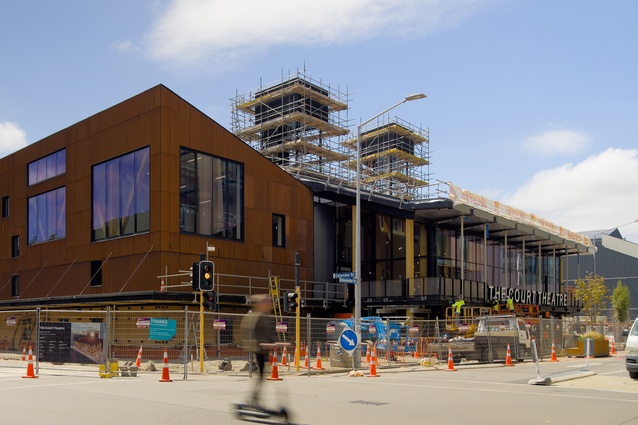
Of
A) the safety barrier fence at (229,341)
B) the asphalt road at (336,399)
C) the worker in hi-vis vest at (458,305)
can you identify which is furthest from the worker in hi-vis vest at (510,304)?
the asphalt road at (336,399)

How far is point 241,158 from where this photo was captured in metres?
36.1

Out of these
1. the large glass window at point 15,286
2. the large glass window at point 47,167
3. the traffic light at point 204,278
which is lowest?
the large glass window at point 15,286

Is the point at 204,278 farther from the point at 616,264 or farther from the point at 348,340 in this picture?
the point at 616,264

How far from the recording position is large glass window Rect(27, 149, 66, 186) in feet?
129

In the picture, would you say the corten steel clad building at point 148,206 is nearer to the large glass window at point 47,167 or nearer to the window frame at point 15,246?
the large glass window at point 47,167

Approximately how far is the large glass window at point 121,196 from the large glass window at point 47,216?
3.87m

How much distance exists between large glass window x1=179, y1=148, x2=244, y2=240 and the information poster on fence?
10364 millimetres

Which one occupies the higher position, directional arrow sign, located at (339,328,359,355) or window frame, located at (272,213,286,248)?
window frame, located at (272,213,286,248)

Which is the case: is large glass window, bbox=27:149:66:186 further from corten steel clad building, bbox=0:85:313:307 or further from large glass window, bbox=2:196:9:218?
large glass window, bbox=2:196:9:218

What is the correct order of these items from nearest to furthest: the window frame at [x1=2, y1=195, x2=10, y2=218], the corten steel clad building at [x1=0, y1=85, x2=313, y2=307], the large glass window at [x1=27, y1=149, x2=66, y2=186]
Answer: the corten steel clad building at [x1=0, y1=85, x2=313, y2=307], the large glass window at [x1=27, y1=149, x2=66, y2=186], the window frame at [x1=2, y1=195, x2=10, y2=218]

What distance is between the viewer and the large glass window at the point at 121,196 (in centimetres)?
3291

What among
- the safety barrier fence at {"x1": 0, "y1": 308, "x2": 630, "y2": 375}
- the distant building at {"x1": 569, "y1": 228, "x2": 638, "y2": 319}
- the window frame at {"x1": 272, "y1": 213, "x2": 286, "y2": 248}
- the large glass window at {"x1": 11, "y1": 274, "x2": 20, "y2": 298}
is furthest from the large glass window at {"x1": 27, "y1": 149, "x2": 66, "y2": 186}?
the distant building at {"x1": 569, "y1": 228, "x2": 638, "y2": 319}

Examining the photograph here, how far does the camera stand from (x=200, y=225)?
110 feet

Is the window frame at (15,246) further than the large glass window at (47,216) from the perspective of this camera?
Yes
